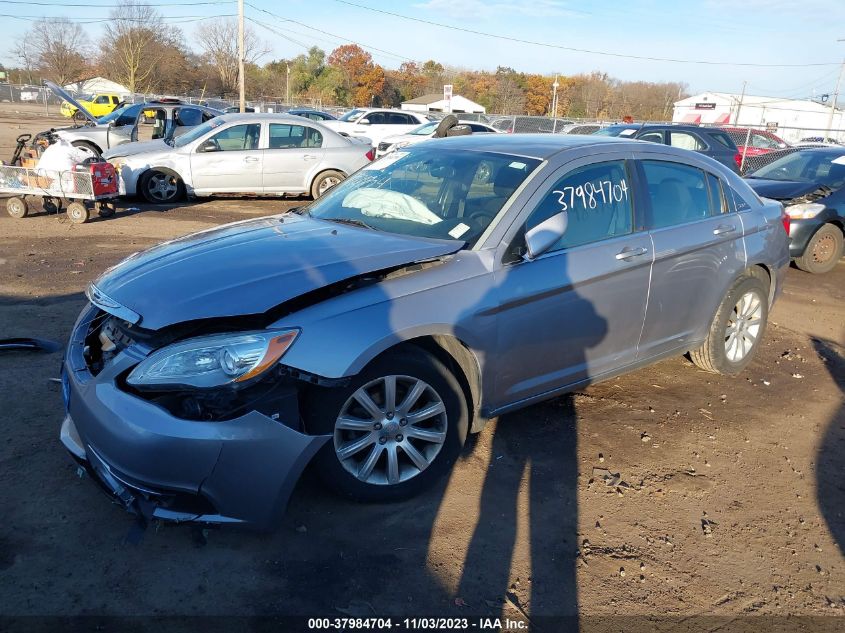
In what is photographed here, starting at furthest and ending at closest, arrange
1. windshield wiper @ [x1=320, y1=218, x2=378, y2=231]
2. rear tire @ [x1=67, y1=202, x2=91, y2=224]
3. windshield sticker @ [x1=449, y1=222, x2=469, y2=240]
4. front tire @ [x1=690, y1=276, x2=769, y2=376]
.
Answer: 1. rear tire @ [x1=67, y1=202, x2=91, y2=224]
2. front tire @ [x1=690, y1=276, x2=769, y2=376]
3. windshield wiper @ [x1=320, y1=218, x2=378, y2=231]
4. windshield sticker @ [x1=449, y1=222, x2=469, y2=240]

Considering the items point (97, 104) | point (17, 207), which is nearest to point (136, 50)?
point (97, 104)

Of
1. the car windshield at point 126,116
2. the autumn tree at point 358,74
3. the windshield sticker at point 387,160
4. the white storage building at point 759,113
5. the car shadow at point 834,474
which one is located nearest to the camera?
the car shadow at point 834,474

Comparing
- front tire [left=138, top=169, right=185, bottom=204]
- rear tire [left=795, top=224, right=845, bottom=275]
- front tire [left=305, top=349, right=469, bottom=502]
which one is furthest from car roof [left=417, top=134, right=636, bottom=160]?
front tire [left=138, top=169, right=185, bottom=204]

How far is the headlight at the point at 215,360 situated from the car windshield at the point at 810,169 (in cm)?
891

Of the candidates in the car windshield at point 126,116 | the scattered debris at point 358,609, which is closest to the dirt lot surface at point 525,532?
the scattered debris at point 358,609

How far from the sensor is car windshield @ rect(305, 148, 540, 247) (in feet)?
12.1

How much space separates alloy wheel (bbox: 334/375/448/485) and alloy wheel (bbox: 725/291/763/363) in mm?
2792

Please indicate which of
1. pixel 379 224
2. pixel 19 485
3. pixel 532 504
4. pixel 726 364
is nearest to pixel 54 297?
pixel 19 485

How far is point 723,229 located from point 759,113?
243 ft

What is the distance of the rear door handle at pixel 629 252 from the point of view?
3.91m

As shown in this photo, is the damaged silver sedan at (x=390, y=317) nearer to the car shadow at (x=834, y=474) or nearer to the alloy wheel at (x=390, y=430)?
the alloy wheel at (x=390, y=430)

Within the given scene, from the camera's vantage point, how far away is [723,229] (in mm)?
4629

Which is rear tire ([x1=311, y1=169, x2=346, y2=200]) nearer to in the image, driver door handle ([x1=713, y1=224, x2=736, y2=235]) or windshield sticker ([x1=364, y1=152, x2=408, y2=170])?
windshield sticker ([x1=364, y1=152, x2=408, y2=170])

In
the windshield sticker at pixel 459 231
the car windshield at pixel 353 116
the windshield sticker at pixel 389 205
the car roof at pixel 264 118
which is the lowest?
the windshield sticker at pixel 459 231
